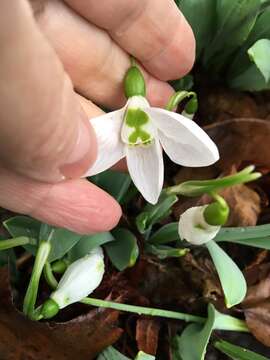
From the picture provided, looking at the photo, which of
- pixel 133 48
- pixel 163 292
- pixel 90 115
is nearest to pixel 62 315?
pixel 163 292

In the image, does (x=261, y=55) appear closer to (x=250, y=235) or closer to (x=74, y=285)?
(x=250, y=235)

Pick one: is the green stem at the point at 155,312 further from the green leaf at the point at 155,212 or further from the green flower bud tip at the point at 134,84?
the green flower bud tip at the point at 134,84

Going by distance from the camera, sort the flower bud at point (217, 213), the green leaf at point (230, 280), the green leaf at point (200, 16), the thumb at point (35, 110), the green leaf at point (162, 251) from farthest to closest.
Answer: the green leaf at point (200, 16) < the green leaf at point (162, 251) < the green leaf at point (230, 280) < the flower bud at point (217, 213) < the thumb at point (35, 110)

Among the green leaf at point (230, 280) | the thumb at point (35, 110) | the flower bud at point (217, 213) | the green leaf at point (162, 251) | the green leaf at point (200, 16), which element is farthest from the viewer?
the green leaf at point (200, 16)

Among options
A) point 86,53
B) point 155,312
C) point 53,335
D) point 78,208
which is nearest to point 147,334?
point 155,312

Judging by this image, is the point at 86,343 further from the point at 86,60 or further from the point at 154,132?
the point at 86,60

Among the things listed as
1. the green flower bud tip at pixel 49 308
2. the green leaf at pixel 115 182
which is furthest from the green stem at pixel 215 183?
the green flower bud tip at pixel 49 308
